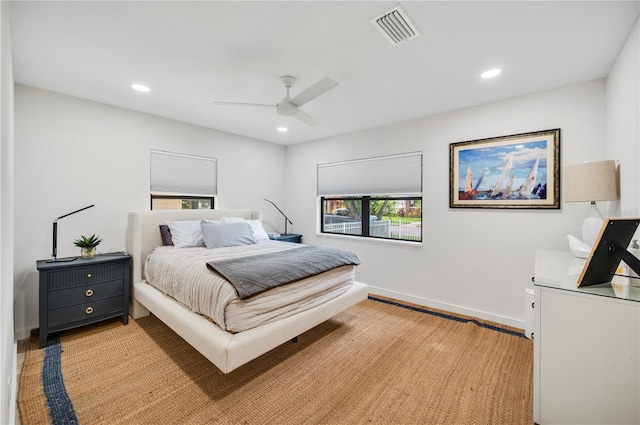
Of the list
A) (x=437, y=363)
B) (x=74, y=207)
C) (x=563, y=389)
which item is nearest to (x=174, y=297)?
(x=74, y=207)

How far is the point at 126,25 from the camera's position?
5.82 ft

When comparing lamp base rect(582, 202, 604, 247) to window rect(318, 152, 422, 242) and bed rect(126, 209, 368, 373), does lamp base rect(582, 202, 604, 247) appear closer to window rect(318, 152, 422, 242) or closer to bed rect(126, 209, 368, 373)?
window rect(318, 152, 422, 242)

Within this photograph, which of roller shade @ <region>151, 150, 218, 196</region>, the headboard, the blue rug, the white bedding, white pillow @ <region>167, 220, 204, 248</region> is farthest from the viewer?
roller shade @ <region>151, 150, 218, 196</region>

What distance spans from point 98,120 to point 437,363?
4203 millimetres

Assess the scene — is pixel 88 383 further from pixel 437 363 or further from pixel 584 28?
pixel 584 28

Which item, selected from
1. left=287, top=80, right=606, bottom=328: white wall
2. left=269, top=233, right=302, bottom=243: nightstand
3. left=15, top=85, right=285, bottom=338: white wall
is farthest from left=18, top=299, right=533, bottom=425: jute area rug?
left=269, top=233, right=302, bottom=243: nightstand

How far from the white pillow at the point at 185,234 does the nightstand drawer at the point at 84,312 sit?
790 millimetres

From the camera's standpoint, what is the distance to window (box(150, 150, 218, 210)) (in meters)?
3.53

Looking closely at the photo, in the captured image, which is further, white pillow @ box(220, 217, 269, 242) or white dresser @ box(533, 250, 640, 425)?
white pillow @ box(220, 217, 269, 242)

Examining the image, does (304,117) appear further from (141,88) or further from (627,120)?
(627,120)

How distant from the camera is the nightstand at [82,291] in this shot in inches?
95.5

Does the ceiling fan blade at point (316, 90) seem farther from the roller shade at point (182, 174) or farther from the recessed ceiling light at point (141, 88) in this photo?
the roller shade at point (182, 174)

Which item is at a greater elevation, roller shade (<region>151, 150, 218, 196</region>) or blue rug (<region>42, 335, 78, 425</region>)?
roller shade (<region>151, 150, 218, 196</region>)

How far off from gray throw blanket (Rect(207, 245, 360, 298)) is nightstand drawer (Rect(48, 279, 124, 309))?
1357 millimetres
